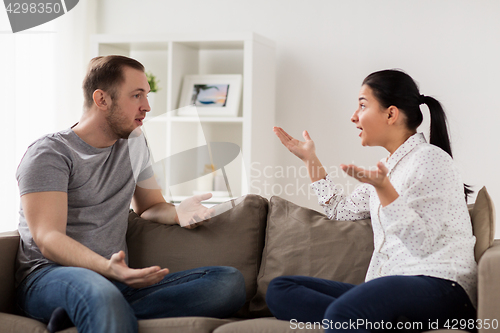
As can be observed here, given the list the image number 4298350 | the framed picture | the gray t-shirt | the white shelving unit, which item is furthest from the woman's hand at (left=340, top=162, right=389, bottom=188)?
the image number 4298350

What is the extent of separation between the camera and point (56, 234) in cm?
158

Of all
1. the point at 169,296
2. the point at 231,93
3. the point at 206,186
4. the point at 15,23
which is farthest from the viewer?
the point at 231,93

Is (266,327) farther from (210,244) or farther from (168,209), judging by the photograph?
(168,209)

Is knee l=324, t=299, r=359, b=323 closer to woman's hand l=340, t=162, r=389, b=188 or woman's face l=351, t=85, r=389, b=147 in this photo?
woman's hand l=340, t=162, r=389, b=188

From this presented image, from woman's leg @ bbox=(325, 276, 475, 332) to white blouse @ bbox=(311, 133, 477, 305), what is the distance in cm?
5

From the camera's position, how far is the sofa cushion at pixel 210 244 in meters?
1.85

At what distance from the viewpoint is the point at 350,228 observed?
1.81m

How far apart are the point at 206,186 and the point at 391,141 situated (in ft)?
2.76

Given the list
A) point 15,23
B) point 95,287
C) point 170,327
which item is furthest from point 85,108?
point 15,23

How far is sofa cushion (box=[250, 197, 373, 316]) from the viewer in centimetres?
175

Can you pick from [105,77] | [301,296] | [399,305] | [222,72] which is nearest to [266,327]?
[301,296]

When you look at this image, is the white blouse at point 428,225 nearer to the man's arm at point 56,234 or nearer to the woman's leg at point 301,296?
the woman's leg at point 301,296

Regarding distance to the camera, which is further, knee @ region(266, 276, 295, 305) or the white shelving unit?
the white shelving unit

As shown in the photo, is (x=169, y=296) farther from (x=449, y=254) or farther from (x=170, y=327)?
(x=449, y=254)
